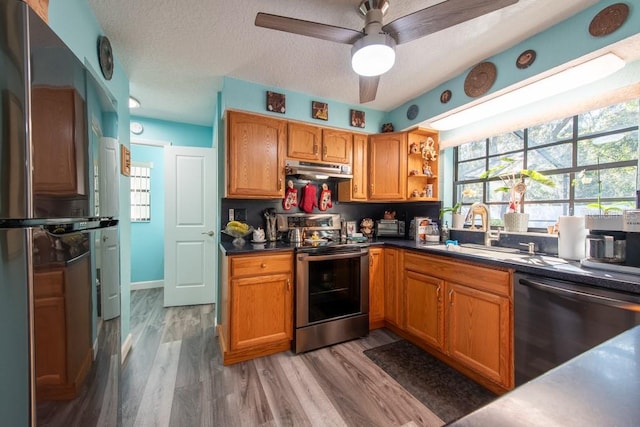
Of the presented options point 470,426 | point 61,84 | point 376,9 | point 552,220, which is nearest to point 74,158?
point 61,84

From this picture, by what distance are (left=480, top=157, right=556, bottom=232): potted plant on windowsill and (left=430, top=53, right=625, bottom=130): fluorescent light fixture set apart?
18.9 inches

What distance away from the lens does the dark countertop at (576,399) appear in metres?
0.32

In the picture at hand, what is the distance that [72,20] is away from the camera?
1.40 m

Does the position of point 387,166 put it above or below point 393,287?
above

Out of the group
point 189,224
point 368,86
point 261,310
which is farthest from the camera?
point 189,224

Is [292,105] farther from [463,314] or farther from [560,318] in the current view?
[560,318]

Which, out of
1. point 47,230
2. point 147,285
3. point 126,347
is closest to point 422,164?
point 47,230

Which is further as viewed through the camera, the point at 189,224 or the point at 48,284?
the point at 189,224

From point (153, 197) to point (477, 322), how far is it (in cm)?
424

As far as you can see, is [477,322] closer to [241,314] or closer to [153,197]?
[241,314]

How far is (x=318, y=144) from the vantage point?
267 cm

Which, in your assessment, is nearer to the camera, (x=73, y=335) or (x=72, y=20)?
(x=73, y=335)

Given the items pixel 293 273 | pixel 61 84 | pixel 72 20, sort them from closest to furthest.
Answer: pixel 61 84 < pixel 72 20 < pixel 293 273

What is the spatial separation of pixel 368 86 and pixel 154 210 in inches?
138
